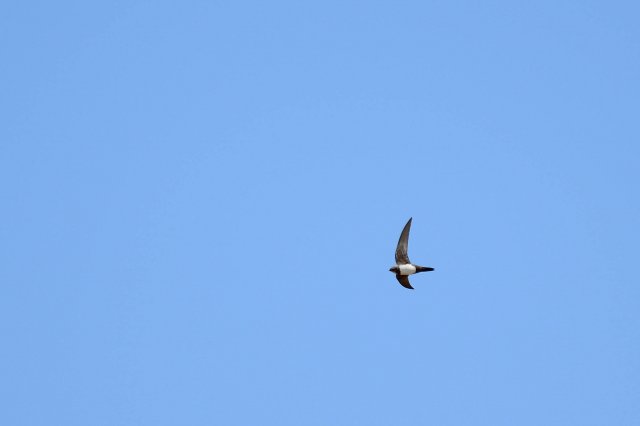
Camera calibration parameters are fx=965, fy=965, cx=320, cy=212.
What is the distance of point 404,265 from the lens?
3634 inches

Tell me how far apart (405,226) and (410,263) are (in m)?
3.65

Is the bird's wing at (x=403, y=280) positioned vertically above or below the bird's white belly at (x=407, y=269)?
below

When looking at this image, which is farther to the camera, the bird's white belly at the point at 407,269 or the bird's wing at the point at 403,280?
the bird's wing at the point at 403,280

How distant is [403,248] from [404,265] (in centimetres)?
177

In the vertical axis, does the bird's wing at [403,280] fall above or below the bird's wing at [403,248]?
below

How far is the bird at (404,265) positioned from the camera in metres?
92.1

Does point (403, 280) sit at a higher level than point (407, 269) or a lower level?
lower

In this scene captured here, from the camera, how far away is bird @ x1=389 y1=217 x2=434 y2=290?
92062 mm

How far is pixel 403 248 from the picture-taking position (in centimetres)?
9306

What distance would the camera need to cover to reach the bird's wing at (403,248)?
303 feet

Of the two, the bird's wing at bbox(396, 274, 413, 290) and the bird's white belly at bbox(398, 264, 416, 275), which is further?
the bird's wing at bbox(396, 274, 413, 290)

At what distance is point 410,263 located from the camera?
92625 mm

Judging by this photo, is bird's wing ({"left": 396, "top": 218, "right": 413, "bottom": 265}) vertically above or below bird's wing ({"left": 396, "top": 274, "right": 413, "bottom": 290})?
above

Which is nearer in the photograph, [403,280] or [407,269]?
[407,269]
